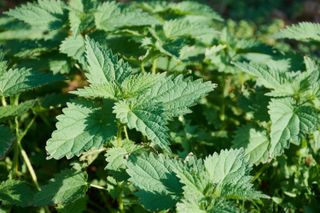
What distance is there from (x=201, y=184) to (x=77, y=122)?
2.22 feet

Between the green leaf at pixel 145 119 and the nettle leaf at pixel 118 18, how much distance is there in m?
0.86

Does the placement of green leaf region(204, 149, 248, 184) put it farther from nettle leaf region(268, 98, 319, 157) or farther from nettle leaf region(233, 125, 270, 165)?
nettle leaf region(233, 125, 270, 165)

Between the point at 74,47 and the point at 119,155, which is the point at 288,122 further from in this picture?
the point at 74,47

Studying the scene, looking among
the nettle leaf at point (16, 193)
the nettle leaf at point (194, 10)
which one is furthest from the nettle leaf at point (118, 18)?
the nettle leaf at point (16, 193)

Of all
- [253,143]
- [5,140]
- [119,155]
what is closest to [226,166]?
[119,155]

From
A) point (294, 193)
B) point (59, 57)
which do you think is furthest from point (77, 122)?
point (294, 193)

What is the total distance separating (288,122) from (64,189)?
1197mm

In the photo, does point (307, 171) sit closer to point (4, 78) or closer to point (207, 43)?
point (207, 43)

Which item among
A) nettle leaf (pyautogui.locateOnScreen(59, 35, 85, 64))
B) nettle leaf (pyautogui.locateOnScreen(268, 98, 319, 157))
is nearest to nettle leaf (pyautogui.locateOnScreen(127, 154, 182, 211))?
nettle leaf (pyautogui.locateOnScreen(268, 98, 319, 157))

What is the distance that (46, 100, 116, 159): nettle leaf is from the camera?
2.21 metres

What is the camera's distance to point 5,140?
94.6 inches

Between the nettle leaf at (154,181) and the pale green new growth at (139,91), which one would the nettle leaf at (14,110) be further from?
the nettle leaf at (154,181)

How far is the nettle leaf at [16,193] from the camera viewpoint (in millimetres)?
2463

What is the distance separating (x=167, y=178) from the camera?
2164mm
